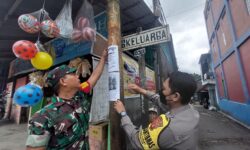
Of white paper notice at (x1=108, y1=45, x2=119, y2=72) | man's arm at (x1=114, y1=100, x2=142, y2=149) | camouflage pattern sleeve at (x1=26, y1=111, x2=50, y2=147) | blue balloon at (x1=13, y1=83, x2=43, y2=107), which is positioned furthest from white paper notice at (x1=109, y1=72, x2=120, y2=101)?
blue balloon at (x1=13, y1=83, x2=43, y2=107)

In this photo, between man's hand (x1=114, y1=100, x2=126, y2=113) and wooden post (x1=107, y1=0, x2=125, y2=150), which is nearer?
man's hand (x1=114, y1=100, x2=126, y2=113)

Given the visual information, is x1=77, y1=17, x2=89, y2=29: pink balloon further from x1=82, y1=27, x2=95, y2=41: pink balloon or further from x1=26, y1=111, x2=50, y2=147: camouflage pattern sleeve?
x1=26, y1=111, x2=50, y2=147: camouflage pattern sleeve

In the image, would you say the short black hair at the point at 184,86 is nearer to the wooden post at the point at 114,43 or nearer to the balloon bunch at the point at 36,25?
the wooden post at the point at 114,43

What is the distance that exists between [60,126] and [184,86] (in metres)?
1.07

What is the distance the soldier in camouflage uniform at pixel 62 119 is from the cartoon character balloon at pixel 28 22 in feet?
5.75

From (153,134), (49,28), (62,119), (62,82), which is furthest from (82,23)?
(153,134)

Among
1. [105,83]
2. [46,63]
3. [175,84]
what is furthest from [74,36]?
[175,84]

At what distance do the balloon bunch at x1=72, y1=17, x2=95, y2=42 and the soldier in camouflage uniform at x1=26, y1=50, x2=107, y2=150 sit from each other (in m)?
1.68

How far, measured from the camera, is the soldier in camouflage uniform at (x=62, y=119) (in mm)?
1229

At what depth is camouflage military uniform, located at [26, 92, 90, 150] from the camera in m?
1.23

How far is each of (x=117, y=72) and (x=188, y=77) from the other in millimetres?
812

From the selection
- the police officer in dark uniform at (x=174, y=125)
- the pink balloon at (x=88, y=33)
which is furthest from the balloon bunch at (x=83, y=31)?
the police officer in dark uniform at (x=174, y=125)

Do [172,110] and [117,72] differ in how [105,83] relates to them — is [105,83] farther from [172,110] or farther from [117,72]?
[172,110]

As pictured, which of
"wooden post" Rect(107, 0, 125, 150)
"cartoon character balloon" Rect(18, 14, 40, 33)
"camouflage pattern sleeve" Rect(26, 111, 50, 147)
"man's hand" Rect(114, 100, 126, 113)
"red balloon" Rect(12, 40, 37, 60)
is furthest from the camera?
"cartoon character balloon" Rect(18, 14, 40, 33)
